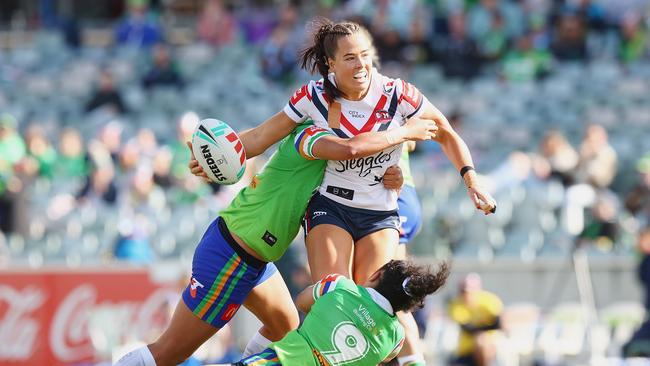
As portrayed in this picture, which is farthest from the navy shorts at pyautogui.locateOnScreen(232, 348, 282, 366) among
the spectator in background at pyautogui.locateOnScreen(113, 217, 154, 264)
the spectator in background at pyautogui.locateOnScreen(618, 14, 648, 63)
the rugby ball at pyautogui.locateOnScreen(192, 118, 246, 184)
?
the spectator in background at pyautogui.locateOnScreen(618, 14, 648, 63)

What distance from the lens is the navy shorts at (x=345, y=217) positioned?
21.9ft

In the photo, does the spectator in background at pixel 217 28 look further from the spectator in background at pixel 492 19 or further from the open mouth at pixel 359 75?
the open mouth at pixel 359 75

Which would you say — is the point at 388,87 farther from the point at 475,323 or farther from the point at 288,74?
the point at 288,74

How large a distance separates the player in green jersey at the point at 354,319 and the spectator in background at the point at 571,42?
10427mm

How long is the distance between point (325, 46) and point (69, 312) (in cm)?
639

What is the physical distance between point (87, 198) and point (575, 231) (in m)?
5.06

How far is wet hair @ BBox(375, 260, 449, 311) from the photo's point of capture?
20.1 feet

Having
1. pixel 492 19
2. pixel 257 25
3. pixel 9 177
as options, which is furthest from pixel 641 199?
pixel 257 25

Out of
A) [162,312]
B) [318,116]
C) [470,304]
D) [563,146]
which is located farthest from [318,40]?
[563,146]

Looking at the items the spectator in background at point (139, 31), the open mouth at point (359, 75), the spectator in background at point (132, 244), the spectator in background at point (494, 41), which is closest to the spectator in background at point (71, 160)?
the spectator in background at point (132, 244)

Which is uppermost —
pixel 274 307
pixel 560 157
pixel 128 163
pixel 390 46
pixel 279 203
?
pixel 279 203

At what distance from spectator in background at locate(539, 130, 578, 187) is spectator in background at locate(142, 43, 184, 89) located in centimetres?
599

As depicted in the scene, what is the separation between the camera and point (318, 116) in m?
6.63

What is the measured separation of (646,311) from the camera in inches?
433
